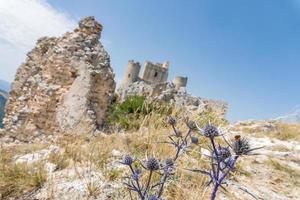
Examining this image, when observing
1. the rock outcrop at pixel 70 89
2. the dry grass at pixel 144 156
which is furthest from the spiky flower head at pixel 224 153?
the rock outcrop at pixel 70 89

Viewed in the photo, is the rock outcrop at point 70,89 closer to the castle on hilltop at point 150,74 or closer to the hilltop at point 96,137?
the hilltop at point 96,137

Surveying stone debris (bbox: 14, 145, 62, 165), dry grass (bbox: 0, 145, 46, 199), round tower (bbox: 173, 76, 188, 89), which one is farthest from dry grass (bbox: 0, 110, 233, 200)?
round tower (bbox: 173, 76, 188, 89)

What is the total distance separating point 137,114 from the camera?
8.01 meters

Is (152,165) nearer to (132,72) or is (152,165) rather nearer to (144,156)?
(144,156)

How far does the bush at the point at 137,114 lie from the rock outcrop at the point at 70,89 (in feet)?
2.04

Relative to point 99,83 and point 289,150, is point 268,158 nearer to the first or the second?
point 289,150

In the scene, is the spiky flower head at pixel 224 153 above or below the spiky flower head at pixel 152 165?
above

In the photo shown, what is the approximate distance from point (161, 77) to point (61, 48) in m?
48.5

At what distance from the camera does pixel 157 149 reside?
462 centimetres

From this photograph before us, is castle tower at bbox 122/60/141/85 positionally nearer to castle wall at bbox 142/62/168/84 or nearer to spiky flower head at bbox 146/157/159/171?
castle wall at bbox 142/62/168/84

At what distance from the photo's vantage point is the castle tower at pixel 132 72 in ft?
180

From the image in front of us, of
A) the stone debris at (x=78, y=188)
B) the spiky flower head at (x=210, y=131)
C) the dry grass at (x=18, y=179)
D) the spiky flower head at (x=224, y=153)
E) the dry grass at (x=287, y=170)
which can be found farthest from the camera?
the dry grass at (x=287, y=170)

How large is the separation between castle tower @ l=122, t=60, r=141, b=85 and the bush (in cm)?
4133

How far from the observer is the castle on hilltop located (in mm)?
54094
